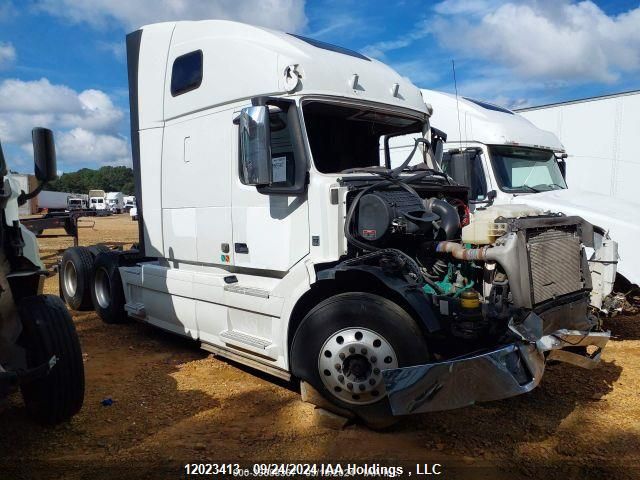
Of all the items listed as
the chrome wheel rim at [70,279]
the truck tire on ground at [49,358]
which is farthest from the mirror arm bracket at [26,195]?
the chrome wheel rim at [70,279]

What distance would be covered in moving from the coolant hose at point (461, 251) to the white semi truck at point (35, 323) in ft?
9.81

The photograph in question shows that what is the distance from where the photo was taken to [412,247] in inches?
176

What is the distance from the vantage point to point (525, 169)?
838cm

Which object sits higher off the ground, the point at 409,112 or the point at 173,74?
the point at 173,74

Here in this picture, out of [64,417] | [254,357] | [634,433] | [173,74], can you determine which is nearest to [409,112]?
[173,74]

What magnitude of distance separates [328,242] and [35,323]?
7.62ft

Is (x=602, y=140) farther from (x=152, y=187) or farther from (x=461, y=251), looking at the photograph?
(x=152, y=187)

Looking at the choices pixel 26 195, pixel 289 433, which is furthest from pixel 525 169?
pixel 26 195

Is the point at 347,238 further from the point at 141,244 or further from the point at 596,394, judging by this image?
the point at 141,244

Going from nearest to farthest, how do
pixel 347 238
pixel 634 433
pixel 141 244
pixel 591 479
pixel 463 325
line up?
1. pixel 591 479
2. pixel 463 325
3. pixel 634 433
4. pixel 347 238
5. pixel 141 244

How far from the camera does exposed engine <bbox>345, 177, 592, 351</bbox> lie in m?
3.71

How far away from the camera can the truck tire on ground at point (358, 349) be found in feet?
12.2

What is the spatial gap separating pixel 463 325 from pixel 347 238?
3.86ft

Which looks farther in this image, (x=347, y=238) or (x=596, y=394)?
(x=596, y=394)
